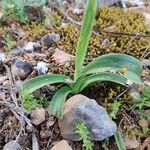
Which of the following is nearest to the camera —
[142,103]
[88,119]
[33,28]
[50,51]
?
[88,119]

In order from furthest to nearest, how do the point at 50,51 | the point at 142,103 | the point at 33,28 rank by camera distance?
the point at 33,28 < the point at 50,51 < the point at 142,103

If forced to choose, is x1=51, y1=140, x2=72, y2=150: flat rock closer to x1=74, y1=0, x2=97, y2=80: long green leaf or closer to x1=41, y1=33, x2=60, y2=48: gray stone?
x1=74, y1=0, x2=97, y2=80: long green leaf

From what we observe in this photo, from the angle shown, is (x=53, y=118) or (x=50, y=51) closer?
(x=53, y=118)

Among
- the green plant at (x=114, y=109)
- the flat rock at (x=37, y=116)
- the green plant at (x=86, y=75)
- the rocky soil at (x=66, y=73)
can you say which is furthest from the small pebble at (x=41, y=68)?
the green plant at (x=114, y=109)

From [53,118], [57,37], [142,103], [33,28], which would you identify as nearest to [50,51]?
[57,37]

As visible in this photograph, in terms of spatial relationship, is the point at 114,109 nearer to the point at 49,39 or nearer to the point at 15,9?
the point at 49,39

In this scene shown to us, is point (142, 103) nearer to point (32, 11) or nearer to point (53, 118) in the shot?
point (53, 118)
